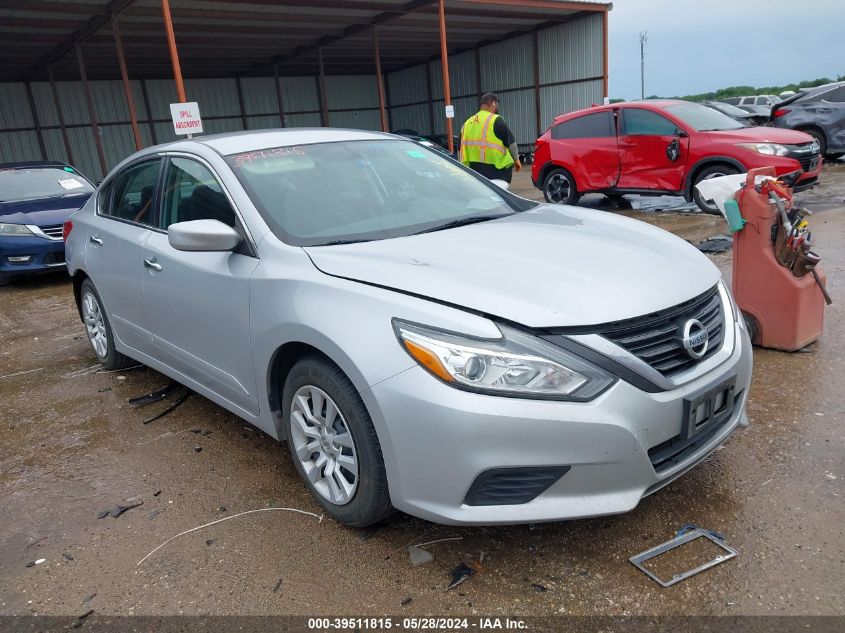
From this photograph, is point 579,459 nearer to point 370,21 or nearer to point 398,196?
point 398,196

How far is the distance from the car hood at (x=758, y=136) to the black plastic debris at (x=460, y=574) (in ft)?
26.3

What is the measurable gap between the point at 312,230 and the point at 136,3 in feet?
49.0

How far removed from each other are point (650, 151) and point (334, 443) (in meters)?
8.33

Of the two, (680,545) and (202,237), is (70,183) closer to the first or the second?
(202,237)

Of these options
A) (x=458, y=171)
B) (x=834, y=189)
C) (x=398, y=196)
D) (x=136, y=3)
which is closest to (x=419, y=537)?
(x=398, y=196)

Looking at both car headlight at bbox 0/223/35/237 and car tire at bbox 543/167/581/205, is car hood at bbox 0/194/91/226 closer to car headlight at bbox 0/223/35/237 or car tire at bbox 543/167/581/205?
car headlight at bbox 0/223/35/237

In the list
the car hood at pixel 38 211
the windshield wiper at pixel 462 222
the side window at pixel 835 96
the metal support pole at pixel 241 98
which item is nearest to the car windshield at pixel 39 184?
the car hood at pixel 38 211

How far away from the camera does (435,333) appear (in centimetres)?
217

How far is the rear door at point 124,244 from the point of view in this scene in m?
3.81

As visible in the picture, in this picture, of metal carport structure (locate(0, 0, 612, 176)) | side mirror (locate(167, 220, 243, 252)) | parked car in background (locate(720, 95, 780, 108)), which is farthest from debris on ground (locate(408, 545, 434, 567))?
parked car in background (locate(720, 95, 780, 108))

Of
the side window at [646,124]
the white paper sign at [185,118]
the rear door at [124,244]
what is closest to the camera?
the rear door at [124,244]

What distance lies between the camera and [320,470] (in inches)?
107

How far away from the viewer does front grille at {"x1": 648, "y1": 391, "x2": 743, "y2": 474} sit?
2211mm

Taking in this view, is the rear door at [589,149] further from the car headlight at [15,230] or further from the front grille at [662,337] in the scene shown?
the front grille at [662,337]
